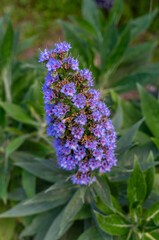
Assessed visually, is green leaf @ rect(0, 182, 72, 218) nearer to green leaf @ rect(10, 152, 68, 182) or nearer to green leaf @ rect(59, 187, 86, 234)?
green leaf @ rect(10, 152, 68, 182)

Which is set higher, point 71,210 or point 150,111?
point 150,111

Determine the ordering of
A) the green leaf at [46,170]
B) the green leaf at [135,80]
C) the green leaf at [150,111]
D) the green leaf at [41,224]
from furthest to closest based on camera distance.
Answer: the green leaf at [135,80], the green leaf at [150,111], the green leaf at [41,224], the green leaf at [46,170]

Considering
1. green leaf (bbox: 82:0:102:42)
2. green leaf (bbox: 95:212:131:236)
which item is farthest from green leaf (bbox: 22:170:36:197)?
green leaf (bbox: 82:0:102:42)

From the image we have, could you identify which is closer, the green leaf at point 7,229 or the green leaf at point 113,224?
the green leaf at point 113,224

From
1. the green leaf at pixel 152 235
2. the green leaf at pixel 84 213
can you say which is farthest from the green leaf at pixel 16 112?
the green leaf at pixel 152 235

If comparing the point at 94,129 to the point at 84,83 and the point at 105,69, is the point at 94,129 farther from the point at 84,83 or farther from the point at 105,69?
the point at 105,69

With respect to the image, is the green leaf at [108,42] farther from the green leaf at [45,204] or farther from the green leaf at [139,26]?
the green leaf at [45,204]

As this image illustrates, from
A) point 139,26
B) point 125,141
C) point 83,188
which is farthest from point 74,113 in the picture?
point 139,26

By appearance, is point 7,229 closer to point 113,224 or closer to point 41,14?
point 113,224

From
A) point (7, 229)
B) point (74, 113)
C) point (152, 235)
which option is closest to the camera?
point (74, 113)
